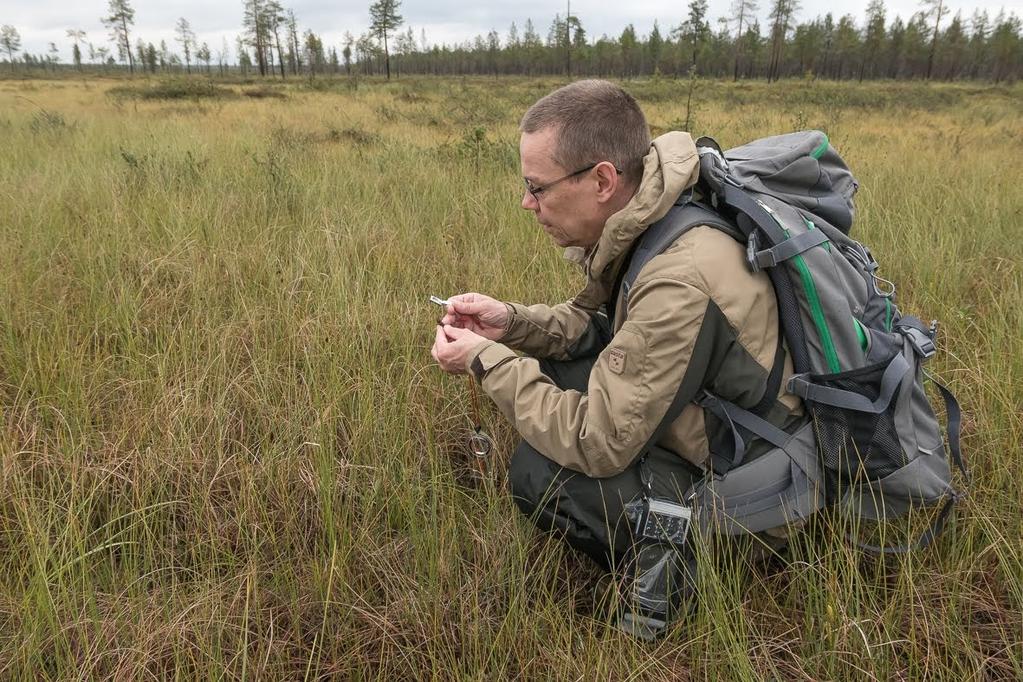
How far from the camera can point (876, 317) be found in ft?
5.63

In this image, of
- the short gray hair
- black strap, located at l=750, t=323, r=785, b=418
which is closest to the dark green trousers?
black strap, located at l=750, t=323, r=785, b=418

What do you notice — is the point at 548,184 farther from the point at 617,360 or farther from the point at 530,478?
the point at 530,478

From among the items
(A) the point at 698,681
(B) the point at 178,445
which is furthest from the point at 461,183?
(A) the point at 698,681

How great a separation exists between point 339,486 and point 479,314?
0.74 metres

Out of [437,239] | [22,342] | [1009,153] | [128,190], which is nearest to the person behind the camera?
[22,342]

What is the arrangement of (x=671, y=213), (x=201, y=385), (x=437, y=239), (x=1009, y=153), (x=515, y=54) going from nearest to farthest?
(x=671, y=213) → (x=201, y=385) → (x=437, y=239) → (x=1009, y=153) → (x=515, y=54)

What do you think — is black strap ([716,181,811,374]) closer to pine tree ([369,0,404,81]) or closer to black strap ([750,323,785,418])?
black strap ([750,323,785,418])

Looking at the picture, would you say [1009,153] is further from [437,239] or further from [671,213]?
[671,213]

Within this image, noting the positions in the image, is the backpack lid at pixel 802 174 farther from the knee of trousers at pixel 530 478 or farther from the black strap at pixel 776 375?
the knee of trousers at pixel 530 478

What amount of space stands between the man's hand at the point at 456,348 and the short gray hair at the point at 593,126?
Answer: 56cm

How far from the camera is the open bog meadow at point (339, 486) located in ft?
4.81

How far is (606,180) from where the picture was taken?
67.0 inches

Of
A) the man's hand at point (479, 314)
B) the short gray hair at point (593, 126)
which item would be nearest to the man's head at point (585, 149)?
the short gray hair at point (593, 126)

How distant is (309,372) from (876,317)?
6.33ft
